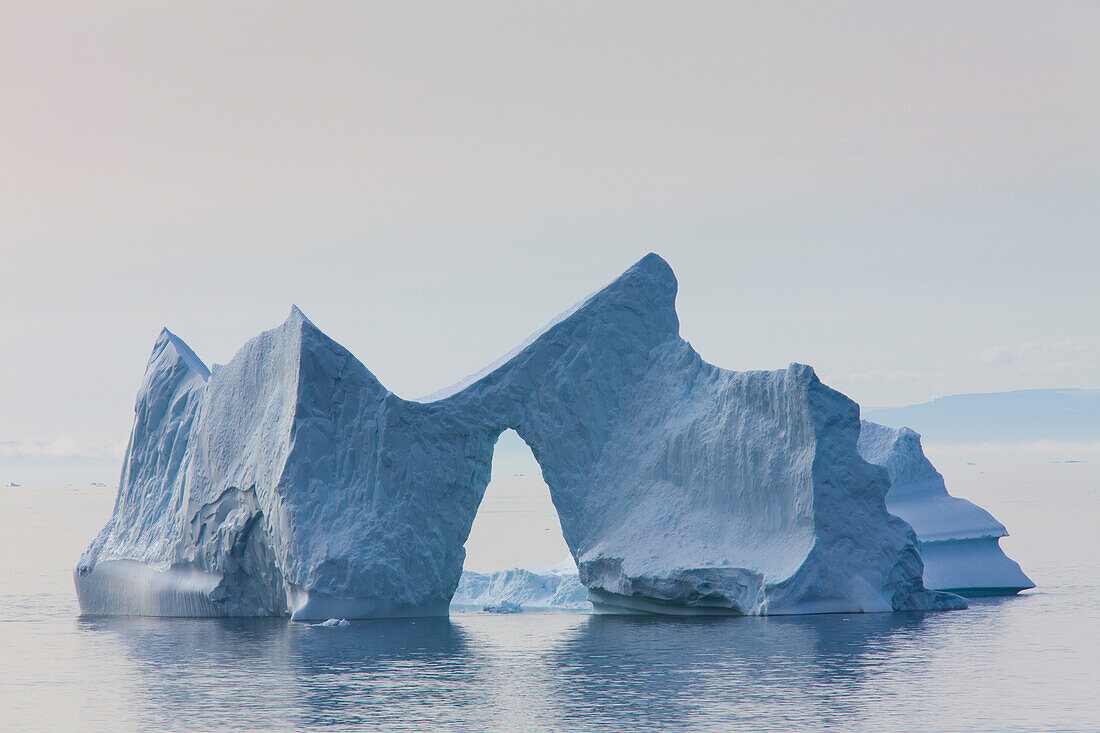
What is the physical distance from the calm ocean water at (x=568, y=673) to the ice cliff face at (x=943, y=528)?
1.86m

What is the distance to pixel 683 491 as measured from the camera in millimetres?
24594

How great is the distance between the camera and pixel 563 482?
2561 centimetres

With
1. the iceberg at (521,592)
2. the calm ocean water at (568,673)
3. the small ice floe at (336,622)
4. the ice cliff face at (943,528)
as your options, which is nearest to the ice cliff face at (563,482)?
the small ice floe at (336,622)

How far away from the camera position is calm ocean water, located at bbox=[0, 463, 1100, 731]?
49.3 ft

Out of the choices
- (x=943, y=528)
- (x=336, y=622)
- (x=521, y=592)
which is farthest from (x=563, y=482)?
(x=943, y=528)

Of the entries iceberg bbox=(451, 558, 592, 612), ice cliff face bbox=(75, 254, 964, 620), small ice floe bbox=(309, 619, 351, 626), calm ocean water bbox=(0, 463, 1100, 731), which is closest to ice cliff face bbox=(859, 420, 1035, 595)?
calm ocean water bbox=(0, 463, 1100, 731)

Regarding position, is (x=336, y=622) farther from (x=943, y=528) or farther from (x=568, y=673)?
(x=943, y=528)

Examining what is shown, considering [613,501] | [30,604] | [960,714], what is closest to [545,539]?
[30,604]

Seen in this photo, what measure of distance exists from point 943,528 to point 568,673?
1414 centimetres

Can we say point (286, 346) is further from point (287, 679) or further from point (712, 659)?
point (712, 659)

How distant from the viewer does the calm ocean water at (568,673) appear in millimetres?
15023

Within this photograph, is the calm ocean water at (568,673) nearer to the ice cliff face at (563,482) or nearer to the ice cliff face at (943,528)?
the ice cliff face at (563,482)

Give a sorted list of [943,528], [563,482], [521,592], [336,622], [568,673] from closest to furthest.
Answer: [568,673]
[336,622]
[563,482]
[943,528]
[521,592]

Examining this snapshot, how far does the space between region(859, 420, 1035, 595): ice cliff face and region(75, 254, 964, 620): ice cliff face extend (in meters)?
3.75
